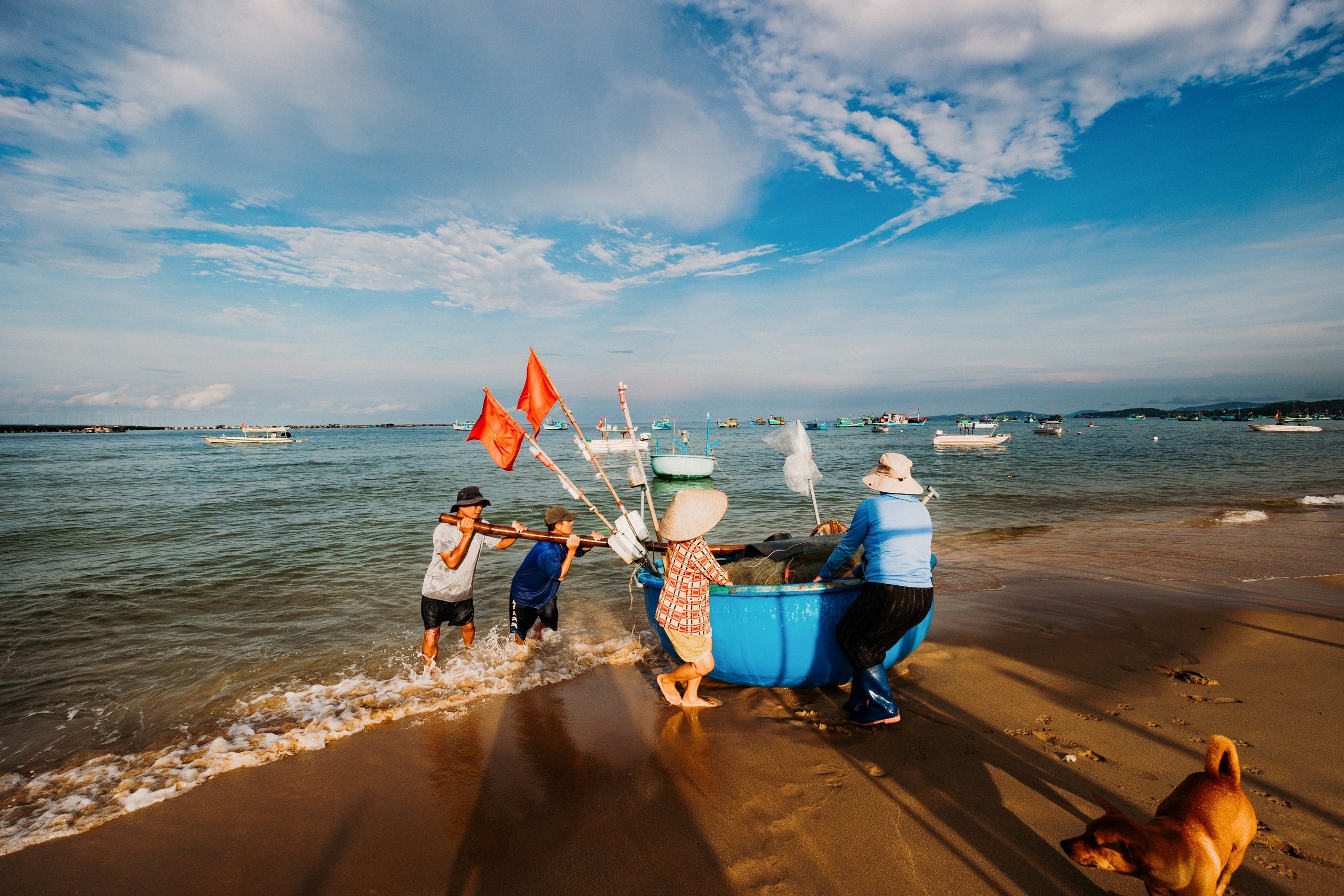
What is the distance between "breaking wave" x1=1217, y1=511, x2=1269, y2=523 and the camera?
1302cm

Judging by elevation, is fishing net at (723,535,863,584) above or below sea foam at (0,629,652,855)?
above

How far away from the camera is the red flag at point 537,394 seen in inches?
215

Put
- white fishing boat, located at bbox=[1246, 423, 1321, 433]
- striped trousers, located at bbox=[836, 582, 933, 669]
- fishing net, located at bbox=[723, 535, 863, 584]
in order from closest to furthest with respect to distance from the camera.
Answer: striped trousers, located at bbox=[836, 582, 933, 669] → fishing net, located at bbox=[723, 535, 863, 584] → white fishing boat, located at bbox=[1246, 423, 1321, 433]

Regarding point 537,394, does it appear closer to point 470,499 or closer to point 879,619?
point 470,499

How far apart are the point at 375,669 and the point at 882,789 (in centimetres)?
549

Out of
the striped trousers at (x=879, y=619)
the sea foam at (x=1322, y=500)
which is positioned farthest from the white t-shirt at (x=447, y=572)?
the sea foam at (x=1322, y=500)

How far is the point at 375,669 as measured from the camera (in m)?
6.21

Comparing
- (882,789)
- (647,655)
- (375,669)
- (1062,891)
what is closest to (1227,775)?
(1062,891)

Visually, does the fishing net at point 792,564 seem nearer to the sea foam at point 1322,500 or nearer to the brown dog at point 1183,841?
the brown dog at point 1183,841

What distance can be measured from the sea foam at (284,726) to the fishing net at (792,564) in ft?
6.18

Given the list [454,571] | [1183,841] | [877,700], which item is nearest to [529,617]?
[454,571]

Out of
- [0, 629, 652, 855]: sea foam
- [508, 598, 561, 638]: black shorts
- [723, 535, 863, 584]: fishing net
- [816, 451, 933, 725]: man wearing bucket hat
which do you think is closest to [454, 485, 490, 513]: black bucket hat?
[508, 598, 561, 638]: black shorts

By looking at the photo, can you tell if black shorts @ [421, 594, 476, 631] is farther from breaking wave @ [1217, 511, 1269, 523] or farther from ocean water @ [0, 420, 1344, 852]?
breaking wave @ [1217, 511, 1269, 523]

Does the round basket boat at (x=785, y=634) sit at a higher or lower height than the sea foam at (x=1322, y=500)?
higher
